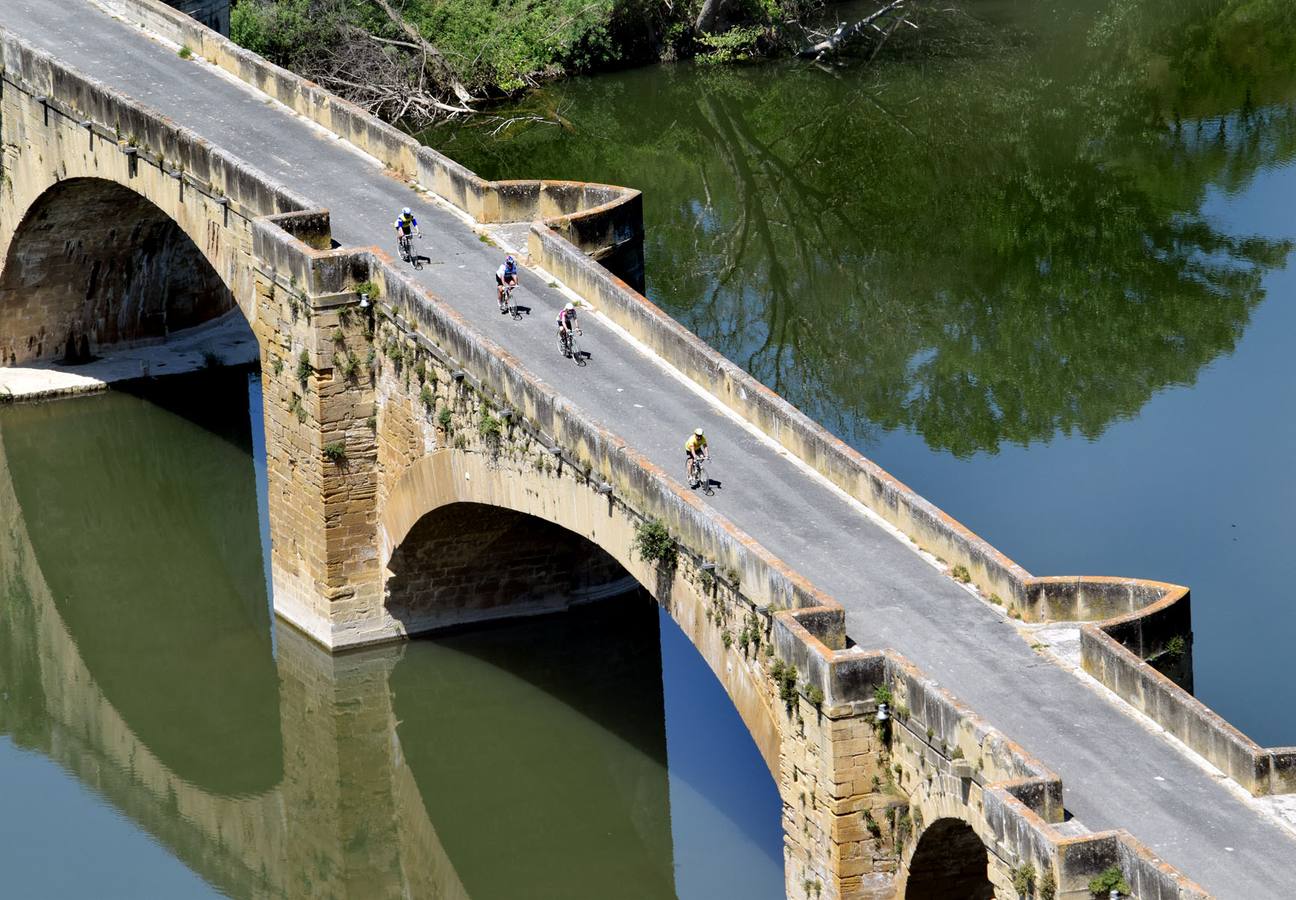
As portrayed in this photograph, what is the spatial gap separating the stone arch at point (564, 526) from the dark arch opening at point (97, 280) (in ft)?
37.3

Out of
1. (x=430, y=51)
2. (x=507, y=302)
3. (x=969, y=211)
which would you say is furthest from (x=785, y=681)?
(x=430, y=51)

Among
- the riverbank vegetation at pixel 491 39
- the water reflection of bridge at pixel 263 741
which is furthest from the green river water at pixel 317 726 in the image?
the riverbank vegetation at pixel 491 39

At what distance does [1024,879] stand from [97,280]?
87.7 feet

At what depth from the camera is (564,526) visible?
2783 centimetres

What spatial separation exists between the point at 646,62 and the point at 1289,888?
1677 inches

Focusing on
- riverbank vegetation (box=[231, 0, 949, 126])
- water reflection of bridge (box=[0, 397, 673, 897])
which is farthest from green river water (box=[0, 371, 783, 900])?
riverbank vegetation (box=[231, 0, 949, 126])

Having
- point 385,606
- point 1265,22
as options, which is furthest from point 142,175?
point 1265,22

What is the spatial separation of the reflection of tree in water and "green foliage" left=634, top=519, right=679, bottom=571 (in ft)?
42.9

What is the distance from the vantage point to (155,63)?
38.6 m

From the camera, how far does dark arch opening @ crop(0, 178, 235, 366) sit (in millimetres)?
40562

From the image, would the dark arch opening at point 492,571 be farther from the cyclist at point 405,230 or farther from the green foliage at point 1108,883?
the green foliage at point 1108,883

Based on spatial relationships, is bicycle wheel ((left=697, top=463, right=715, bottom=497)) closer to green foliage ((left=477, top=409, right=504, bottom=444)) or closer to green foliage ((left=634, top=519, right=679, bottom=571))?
green foliage ((left=634, top=519, right=679, bottom=571))

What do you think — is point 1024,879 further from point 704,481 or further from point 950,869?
point 704,481

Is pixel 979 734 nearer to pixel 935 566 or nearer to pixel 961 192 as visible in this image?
pixel 935 566
